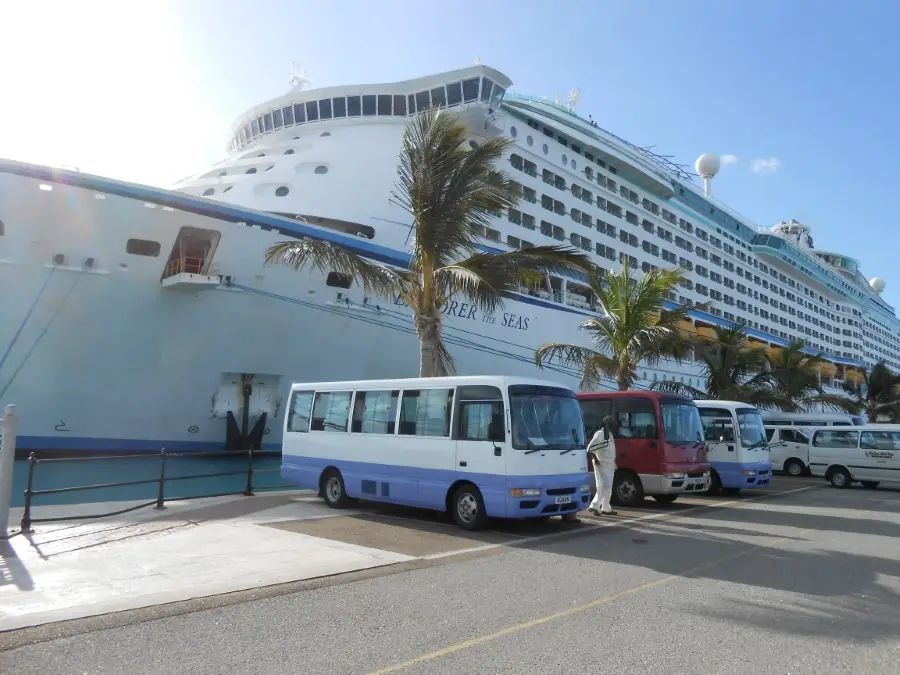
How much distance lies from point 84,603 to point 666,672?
13.9ft

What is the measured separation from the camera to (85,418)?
15000mm

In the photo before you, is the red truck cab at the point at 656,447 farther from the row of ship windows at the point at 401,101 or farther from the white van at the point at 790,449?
the row of ship windows at the point at 401,101

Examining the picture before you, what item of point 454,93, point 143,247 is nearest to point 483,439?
point 143,247

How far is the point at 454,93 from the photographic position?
23875 millimetres

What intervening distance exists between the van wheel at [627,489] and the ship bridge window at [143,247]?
11.4 metres

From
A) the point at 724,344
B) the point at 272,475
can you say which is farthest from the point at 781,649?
the point at 724,344

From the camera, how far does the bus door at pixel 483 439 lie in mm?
8281

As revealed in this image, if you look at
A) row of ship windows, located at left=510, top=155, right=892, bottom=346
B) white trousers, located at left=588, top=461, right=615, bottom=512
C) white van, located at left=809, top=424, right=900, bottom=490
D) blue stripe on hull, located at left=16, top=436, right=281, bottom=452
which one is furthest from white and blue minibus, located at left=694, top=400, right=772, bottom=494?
blue stripe on hull, located at left=16, top=436, right=281, bottom=452

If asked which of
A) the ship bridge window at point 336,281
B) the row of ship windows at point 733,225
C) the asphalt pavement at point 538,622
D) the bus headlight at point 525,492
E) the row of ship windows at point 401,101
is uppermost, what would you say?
the row of ship windows at point 733,225

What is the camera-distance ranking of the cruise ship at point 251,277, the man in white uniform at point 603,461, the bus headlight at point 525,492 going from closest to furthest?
the bus headlight at point 525,492 → the man in white uniform at point 603,461 → the cruise ship at point 251,277

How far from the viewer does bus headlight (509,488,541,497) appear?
8148 mm

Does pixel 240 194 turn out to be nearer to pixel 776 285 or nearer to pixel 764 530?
pixel 764 530

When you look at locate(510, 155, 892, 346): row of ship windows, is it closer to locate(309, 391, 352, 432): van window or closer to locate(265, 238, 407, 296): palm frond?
locate(265, 238, 407, 296): palm frond

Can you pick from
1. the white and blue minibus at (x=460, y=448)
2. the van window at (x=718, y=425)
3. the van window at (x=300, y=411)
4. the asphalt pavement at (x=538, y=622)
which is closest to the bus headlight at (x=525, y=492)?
the white and blue minibus at (x=460, y=448)
